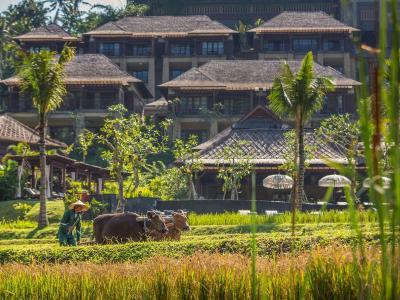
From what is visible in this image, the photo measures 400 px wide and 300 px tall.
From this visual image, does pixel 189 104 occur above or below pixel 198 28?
below

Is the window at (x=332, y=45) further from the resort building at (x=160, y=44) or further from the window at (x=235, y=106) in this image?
the window at (x=235, y=106)

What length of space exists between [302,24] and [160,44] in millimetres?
10665

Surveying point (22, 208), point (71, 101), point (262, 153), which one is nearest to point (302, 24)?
point (71, 101)

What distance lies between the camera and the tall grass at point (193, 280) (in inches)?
309

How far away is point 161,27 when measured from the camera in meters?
68.5

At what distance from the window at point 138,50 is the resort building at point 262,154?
2306 centimetres

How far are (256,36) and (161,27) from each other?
23.1 feet

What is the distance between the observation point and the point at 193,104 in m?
59.8

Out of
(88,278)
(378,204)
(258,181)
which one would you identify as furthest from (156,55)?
(378,204)

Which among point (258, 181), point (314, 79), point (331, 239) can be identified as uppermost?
point (314, 79)

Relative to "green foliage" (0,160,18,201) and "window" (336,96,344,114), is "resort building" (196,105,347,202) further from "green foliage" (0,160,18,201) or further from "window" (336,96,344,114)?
"window" (336,96,344,114)

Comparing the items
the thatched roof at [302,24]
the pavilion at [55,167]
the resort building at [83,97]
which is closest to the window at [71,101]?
the resort building at [83,97]

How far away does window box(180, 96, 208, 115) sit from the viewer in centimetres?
5928

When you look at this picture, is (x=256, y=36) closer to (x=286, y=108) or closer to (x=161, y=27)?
(x=161, y=27)
